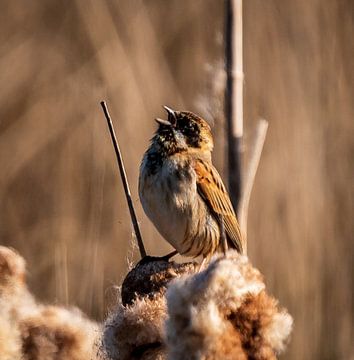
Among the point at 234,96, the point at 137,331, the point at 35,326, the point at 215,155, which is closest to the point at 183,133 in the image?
the point at 234,96

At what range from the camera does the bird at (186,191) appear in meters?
2.95

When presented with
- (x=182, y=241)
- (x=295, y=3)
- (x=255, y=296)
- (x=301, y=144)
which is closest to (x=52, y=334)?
(x=255, y=296)

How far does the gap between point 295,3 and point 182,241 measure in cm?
154

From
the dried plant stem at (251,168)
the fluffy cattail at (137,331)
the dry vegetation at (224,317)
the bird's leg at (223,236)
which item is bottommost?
the dry vegetation at (224,317)

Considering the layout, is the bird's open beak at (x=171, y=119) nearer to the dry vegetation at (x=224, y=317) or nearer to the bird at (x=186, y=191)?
the bird at (x=186, y=191)

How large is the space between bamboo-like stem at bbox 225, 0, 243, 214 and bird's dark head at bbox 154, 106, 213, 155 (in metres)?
0.64

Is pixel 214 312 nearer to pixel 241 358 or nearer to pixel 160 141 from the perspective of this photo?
pixel 241 358

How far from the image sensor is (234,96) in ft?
7.80

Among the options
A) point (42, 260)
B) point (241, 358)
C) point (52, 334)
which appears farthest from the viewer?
point (42, 260)

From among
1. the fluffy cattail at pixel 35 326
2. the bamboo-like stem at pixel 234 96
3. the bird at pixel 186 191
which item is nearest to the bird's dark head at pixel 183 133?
the bird at pixel 186 191

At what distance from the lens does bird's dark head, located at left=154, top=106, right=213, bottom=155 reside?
119 inches

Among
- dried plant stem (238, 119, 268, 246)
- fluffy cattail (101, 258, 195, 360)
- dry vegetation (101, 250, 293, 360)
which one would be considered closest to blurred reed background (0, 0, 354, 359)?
dried plant stem (238, 119, 268, 246)

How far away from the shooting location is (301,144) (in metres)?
3.94

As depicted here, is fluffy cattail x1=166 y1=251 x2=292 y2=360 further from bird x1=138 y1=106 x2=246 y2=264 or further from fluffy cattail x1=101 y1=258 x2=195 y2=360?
bird x1=138 y1=106 x2=246 y2=264
